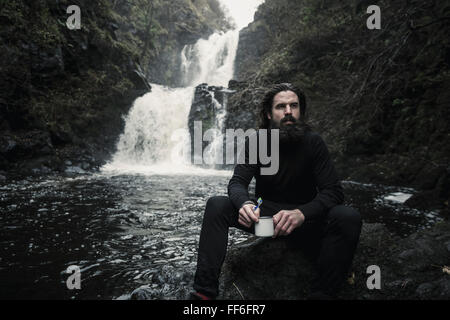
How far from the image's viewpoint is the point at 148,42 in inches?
1147

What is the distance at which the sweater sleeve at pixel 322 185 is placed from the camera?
6.97 feet

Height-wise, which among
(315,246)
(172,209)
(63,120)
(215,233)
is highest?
(63,120)

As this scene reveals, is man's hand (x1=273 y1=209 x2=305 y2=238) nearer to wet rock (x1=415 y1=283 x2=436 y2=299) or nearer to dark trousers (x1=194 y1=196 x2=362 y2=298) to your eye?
dark trousers (x1=194 y1=196 x2=362 y2=298)

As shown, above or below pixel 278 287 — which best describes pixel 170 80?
above

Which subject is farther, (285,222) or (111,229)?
(111,229)

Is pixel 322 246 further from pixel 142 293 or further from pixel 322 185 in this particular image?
pixel 142 293

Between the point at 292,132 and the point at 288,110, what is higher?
the point at 288,110

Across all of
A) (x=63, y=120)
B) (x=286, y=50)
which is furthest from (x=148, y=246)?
(x=286, y=50)

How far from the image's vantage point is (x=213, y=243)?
6.88ft

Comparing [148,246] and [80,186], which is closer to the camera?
[148,246]

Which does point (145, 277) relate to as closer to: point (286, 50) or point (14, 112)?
point (14, 112)

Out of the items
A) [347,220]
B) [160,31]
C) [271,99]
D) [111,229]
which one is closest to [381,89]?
[271,99]

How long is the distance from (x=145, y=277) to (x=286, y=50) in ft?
60.1

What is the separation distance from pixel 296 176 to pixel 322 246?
650 mm
